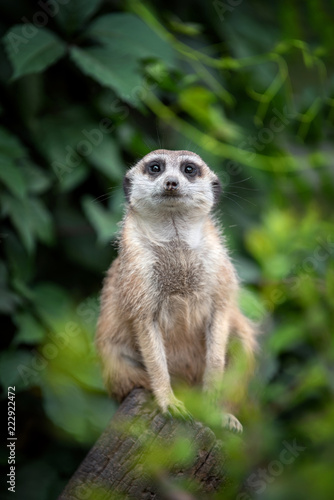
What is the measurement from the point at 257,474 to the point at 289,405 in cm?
136

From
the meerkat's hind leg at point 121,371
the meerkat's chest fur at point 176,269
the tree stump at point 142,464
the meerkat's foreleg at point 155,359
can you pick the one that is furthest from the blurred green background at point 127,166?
the tree stump at point 142,464

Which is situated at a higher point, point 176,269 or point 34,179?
point 176,269

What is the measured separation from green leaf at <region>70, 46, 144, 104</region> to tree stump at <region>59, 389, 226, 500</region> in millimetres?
1892

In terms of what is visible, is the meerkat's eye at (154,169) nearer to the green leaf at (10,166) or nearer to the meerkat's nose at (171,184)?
the meerkat's nose at (171,184)

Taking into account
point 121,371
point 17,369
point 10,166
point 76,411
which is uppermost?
point 10,166

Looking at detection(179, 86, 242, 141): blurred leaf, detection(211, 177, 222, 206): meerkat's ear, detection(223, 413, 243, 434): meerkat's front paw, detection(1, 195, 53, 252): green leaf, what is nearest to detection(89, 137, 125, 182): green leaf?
detection(1, 195, 53, 252): green leaf

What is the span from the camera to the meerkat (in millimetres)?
2746

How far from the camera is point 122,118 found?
4.57 metres

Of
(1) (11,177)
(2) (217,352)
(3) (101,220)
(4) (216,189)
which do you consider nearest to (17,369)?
(3) (101,220)

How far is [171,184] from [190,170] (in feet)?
0.47

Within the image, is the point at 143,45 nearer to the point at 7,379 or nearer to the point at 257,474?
the point at 7,379

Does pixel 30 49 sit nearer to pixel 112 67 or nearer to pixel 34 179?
pixel 112 67

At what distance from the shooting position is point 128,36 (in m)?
3.88

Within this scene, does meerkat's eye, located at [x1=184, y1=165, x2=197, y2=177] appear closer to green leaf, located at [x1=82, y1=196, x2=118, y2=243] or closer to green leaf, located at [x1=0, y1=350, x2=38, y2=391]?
green leaf, located at [x1=82, y1=196, x2=118, y2=243]
